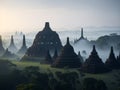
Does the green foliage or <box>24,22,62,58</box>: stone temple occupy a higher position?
<box>24,22,62,58</box>: stone temple

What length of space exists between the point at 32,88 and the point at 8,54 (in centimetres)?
7632

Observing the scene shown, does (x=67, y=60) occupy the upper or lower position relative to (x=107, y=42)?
upper

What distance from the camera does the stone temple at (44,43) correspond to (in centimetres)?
10275

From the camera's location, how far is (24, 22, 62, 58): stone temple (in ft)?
337

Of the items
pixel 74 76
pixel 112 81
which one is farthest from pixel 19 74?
pixel 112 81

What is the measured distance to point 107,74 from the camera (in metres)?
71.1

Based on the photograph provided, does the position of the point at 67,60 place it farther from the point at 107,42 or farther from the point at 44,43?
the point at 107,42

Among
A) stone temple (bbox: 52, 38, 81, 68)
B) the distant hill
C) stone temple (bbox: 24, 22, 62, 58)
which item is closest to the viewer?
stone temple (bbox: 52, 38, 81, 68)

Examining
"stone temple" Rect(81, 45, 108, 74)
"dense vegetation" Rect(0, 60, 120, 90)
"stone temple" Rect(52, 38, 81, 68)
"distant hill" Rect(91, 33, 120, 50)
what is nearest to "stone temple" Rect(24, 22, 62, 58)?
"stone temple" Rect(52, 38, 81, 68)

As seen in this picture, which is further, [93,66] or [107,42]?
[107,42]

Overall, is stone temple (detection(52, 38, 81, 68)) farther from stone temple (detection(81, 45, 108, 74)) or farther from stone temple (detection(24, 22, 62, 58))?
stone temple (detection(24, 22, 62, 58))

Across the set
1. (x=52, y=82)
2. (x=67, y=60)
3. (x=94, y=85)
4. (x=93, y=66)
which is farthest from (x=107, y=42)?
(x=94, y=85)

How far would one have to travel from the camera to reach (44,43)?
347 ft

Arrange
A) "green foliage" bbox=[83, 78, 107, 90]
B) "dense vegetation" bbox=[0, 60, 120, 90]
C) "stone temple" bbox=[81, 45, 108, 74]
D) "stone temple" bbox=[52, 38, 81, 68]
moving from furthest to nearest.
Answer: "stone temple" bbox=[52, 38, 81, 68], "stone temple" bbox=[81, 45, 108, 74], "dense vegetation" bbox=[0, 60, 120, 90], "green foliage" bbox=[83, 78, 107, 90]
